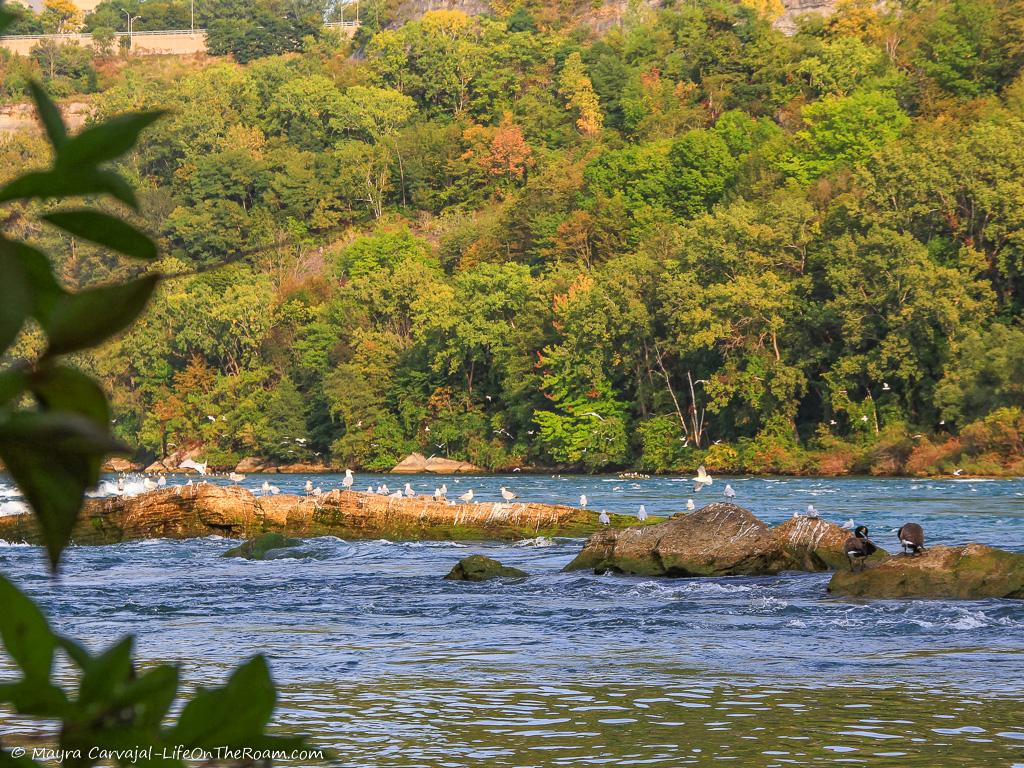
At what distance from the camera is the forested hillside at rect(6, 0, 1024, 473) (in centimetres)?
6016

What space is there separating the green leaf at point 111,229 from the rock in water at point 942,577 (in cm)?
1558

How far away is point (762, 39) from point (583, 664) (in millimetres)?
92804

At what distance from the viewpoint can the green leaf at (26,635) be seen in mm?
583

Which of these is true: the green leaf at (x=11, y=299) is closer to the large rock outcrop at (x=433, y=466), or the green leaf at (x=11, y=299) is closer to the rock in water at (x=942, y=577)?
the rock in water at (x=942, y=577)

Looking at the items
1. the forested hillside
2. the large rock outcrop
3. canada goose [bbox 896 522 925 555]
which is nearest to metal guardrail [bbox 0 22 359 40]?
the forested hillside

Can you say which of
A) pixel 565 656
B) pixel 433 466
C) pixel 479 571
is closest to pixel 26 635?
pixel 565 656

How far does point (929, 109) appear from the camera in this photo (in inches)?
3142

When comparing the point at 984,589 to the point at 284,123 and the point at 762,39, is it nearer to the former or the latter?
the point at 762,39

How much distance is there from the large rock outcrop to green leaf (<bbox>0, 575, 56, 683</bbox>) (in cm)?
7135

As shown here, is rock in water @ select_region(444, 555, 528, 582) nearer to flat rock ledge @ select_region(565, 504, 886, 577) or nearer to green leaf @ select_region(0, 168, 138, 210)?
flat rock ledge @ select_region(565, 504, 886, 577)

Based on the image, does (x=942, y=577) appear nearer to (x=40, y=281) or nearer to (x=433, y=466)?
(x=40, y=281)

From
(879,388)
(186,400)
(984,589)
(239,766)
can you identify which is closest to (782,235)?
(879,388)

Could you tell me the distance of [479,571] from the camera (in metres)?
17.9

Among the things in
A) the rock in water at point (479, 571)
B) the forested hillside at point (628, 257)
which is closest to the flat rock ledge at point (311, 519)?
the rock in water at point (479, 571)
